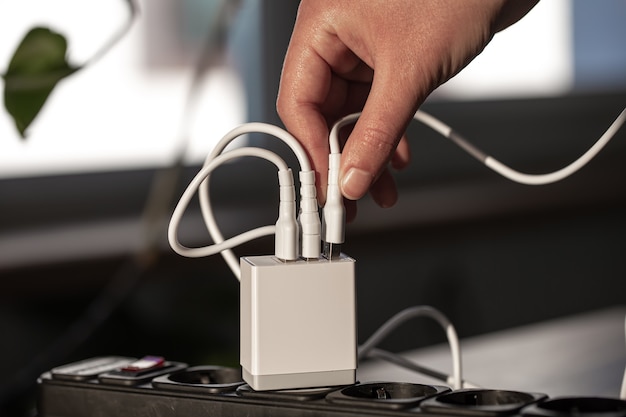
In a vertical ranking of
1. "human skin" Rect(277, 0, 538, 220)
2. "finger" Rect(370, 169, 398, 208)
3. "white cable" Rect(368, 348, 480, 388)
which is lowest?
"white cable" Rect(368, 348, 480, 388)

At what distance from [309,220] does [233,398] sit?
0.36ft

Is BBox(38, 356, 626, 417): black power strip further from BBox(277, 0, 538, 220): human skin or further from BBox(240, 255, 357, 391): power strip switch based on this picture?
BBox(277, 0, 538, 220): human skin

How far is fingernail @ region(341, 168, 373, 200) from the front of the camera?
61 cm

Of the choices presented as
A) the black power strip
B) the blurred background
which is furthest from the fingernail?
the blurred background

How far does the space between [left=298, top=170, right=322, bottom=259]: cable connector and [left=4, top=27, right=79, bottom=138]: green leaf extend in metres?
0.22

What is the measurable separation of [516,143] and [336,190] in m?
2.17

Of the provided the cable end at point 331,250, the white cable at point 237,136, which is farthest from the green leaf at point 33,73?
the cable end at point 331,250

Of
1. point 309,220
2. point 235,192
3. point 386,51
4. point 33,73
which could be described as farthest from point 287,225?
point 235,192

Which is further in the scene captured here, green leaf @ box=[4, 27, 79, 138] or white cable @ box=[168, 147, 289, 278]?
green leaf @ box=[4, 27, 79, 138]

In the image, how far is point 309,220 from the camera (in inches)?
23.5

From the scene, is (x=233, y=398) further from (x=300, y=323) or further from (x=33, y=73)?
(x=33, y=73)

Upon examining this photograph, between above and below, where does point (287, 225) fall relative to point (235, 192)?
below

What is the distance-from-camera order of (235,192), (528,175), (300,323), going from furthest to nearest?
(235,192), (528,175), (300,323)

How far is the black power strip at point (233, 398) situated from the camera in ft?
1.76
